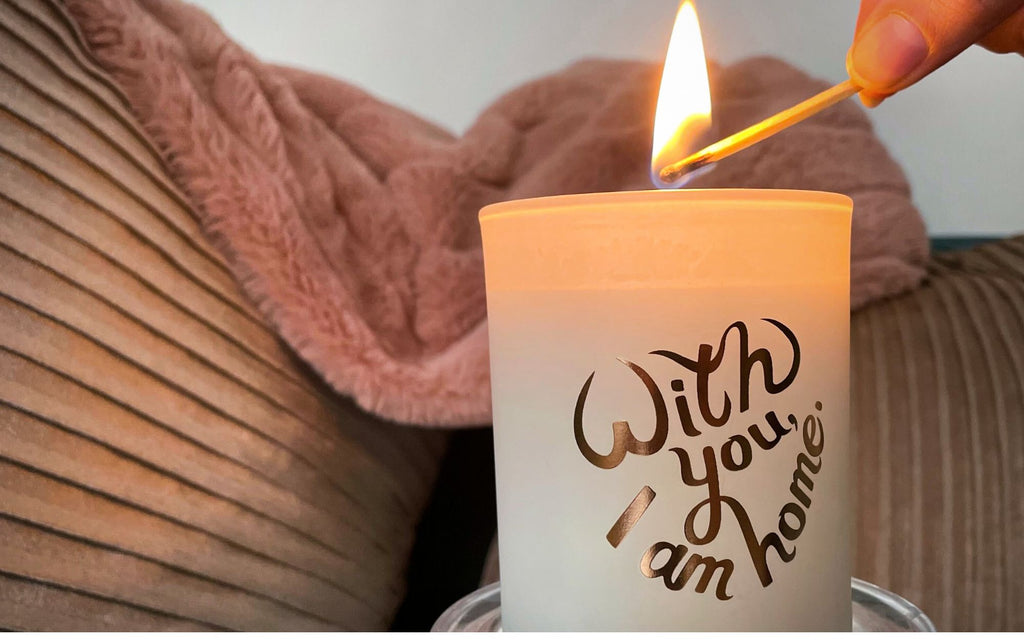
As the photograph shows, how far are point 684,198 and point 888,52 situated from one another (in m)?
0.12

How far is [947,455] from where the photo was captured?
0.35 m

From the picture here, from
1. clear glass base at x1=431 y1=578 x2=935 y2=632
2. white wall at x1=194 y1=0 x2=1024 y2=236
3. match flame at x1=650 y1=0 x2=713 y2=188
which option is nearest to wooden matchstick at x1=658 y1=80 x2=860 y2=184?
match flame at x1=650 y1=0 x2=713 y2=188

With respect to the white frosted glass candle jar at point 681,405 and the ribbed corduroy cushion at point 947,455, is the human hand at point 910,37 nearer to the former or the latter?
the white frosted glass candle jar at point 681,405

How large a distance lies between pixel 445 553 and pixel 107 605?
0.25 meters

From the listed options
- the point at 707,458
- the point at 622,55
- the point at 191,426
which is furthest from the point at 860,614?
the point at 622,55

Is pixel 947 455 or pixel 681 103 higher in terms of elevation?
pixel 681 103

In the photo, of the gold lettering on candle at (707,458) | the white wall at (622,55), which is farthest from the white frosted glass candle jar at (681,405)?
the white wall at (622,55)

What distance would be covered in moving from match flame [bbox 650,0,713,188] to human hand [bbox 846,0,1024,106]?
53 millimetres

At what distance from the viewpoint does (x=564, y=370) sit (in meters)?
0.20

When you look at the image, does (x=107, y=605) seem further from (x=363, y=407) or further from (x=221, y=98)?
(x=221, y=98)

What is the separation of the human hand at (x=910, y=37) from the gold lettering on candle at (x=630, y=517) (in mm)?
156

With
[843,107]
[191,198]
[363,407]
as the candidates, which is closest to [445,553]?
[363,407]

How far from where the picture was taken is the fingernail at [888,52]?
9.3 inches

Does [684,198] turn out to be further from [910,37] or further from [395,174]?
[395,174]
